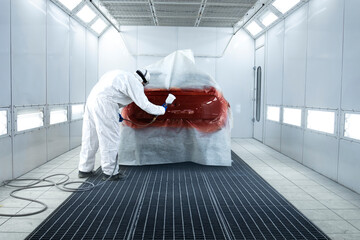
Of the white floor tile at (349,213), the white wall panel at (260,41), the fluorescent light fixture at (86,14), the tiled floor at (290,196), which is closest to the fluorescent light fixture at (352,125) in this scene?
the tiled floor at (290,196)

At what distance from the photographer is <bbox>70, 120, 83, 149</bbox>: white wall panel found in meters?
6.13

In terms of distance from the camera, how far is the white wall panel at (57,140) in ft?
16.4

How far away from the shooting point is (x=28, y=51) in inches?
166

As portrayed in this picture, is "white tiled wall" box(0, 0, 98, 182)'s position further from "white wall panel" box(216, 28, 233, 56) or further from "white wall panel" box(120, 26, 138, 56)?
"white wall panel" box(216, 28, 233, 56)

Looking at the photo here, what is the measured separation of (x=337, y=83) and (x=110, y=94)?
9.29 feet

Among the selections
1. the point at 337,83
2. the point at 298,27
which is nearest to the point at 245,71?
the point at 298,27

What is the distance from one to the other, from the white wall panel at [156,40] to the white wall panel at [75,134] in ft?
8.41

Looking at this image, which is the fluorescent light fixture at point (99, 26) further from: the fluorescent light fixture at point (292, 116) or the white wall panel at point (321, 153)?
the white wall panel at point (321, 153)

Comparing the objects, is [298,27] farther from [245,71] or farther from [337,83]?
[245,71]

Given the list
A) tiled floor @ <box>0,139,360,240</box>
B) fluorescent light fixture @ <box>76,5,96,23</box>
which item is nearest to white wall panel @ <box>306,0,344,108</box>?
tiled floor @ <box>0,139,360,240</box>

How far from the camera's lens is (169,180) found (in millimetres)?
3971

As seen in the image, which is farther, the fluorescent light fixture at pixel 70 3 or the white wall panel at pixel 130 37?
the white wall panel at pixel 130 37

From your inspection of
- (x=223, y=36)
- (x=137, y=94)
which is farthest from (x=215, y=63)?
(x=137, y=94)

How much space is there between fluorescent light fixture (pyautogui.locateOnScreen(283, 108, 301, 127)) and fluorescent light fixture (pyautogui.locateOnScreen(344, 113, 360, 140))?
1380 mm
